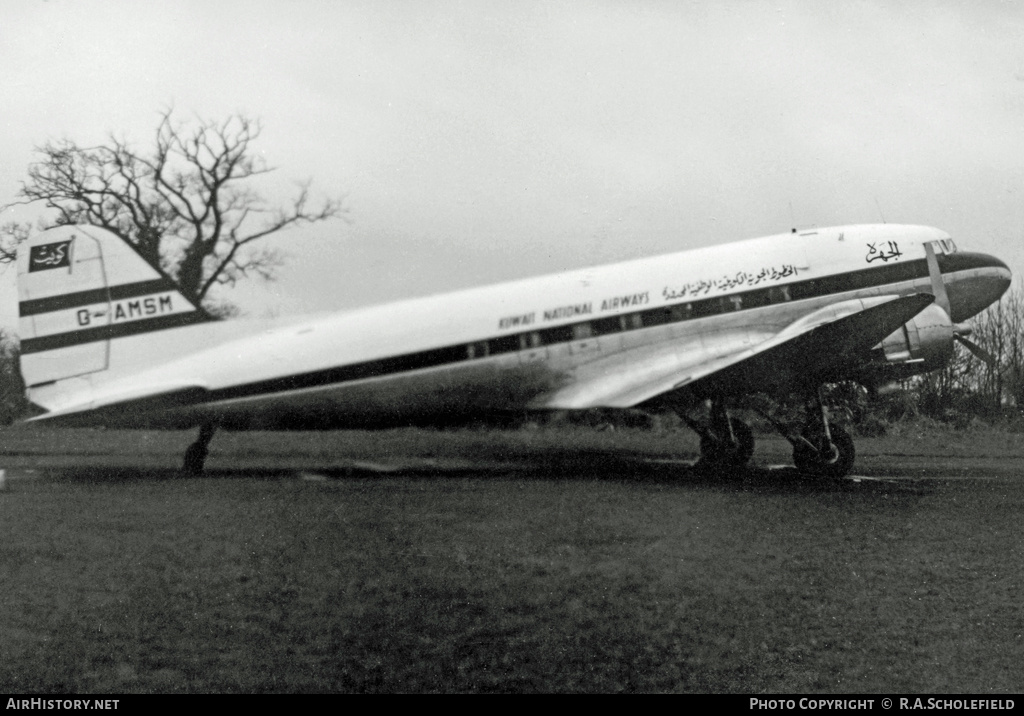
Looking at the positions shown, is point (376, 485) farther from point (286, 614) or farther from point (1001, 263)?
point (1001, 263)

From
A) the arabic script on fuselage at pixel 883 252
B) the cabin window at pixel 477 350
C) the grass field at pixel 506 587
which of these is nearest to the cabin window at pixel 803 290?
the arabic script on fuselage at pixel 883 252

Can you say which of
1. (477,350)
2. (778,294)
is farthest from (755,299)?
(477,350)

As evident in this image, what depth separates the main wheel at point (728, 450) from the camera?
49.7 feet

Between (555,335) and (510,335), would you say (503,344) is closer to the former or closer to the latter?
(510,335)

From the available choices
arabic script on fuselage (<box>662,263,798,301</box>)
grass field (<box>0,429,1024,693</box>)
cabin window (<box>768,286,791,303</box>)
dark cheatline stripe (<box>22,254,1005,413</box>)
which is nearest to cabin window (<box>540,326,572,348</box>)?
Answer: dark cheatline stripe (<box>22,254,1005,413</box>)

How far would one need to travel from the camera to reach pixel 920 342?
13.6m

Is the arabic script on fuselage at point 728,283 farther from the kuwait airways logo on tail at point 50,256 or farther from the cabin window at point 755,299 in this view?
the kuwait airways logo on tail at point 50,256

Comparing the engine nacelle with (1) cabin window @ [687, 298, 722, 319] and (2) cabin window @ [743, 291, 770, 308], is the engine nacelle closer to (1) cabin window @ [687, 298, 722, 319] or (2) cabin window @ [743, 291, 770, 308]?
(2) cabin window @ [743, 291, 770, 308]

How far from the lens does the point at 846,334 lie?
1302cm

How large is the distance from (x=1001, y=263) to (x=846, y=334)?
492cm

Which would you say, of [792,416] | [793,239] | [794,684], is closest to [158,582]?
[794,684]

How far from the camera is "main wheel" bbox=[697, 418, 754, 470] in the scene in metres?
15.2

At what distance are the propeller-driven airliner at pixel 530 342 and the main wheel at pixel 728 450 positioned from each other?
1.3 inches

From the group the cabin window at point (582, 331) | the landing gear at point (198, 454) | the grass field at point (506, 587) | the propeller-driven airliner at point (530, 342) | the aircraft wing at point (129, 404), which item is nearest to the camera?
the grass field at point (506, 587)
